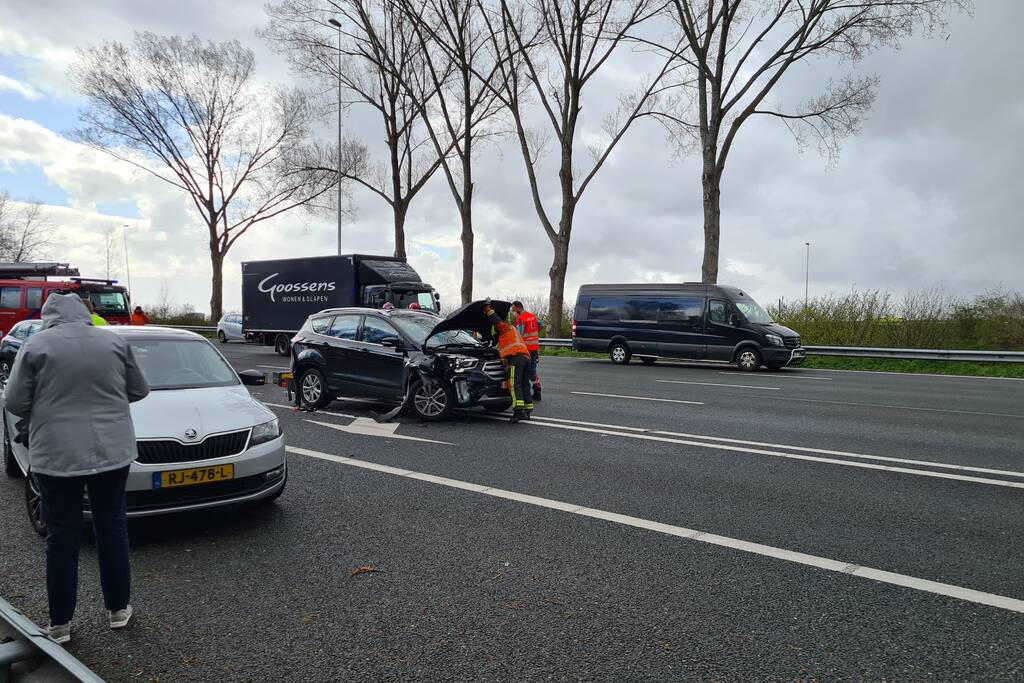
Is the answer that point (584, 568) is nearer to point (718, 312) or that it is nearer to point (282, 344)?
point (718, 312)

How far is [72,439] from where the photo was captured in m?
3.63

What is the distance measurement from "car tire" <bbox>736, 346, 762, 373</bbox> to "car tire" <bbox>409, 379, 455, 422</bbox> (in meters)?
12.0

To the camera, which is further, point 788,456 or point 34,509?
point 788,456


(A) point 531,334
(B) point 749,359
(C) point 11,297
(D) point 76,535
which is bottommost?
(D) point 76,535

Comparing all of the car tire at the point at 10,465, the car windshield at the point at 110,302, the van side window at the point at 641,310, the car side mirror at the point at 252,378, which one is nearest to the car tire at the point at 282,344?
the car windshield at the point at 110,302

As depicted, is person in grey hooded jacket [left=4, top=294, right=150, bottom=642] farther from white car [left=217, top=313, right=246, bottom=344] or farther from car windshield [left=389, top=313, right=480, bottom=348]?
white car [left=217, top=313, right=246, bottom=344]

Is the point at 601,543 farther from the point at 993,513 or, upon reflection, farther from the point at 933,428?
the point at 933,428

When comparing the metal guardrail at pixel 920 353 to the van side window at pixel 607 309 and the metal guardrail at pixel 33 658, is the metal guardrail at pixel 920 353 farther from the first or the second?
the metal guardrail at pixel 33 658

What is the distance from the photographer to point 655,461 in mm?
7703

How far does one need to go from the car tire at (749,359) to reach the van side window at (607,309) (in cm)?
384

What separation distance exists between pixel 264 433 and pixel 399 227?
28.3 m

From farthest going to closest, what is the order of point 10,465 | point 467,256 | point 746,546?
point 467,256 → point 10,465 → point 746,546

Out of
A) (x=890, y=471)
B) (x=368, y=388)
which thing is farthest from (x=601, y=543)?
(x=368, y=388)

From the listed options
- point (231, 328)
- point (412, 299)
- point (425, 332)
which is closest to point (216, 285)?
point (231, 328)
